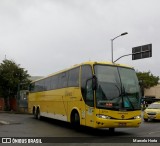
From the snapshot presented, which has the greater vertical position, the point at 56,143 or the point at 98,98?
the point at 98,98

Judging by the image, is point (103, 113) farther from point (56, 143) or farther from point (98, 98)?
point (56, 143)

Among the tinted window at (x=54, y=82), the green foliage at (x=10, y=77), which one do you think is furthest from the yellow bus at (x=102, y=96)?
the green foliage at (x=10, y=77)

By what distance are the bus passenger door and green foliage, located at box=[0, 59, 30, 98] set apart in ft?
92.4

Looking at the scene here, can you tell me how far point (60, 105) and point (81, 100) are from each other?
12.7 feet

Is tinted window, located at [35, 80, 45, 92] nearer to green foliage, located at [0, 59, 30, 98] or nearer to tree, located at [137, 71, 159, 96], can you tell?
green foliage, located at [0, 59, 30, 98]

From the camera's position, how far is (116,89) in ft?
52.2

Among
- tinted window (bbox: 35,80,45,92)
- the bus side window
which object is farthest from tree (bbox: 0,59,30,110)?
the bus side window

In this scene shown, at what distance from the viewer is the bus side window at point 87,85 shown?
1613 cm

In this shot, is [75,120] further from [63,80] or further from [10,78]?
[10,78]

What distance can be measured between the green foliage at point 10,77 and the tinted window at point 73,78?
2541 cm

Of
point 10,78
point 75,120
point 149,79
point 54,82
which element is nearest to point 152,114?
point 54,82

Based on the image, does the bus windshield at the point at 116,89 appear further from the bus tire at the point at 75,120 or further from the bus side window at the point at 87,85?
the bus tire at the point at 75,120

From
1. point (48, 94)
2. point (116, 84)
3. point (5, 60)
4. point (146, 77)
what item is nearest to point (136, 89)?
point (116, 84)

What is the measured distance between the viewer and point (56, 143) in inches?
514
